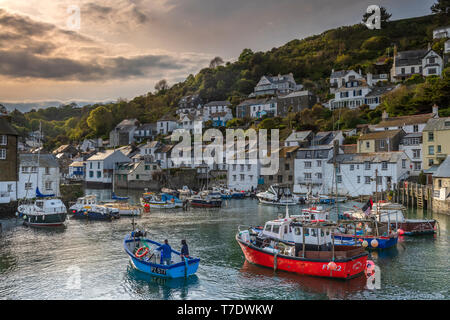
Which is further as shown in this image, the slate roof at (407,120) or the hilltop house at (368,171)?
the slate roof at (407,120)

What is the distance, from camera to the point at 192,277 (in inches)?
873

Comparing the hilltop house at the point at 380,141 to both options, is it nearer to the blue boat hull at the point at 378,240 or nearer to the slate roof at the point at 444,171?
the slate roof at the point at 444,171

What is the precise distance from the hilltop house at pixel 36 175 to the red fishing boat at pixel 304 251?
112 ft

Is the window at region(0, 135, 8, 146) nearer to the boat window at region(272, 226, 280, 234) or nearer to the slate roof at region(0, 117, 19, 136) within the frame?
the slate roof at region(0, 117, 19, 136)

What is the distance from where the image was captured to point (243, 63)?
5960 inches

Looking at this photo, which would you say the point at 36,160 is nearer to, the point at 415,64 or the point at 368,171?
the point at 368,171

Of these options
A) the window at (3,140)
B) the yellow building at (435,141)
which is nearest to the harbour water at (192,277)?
the window at (3,140)

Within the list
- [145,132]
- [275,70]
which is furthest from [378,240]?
[275,70]

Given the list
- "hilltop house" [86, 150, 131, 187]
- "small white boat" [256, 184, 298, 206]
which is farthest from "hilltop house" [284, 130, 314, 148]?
"hilltop house" [86, 150, 131, 187]

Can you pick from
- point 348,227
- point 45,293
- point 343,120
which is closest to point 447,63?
point 343,120

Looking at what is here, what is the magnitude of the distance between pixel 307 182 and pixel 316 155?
5.17 m

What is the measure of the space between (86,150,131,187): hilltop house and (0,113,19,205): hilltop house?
148 feet

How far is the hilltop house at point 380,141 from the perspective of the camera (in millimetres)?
62625

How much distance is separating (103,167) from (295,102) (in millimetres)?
54832
